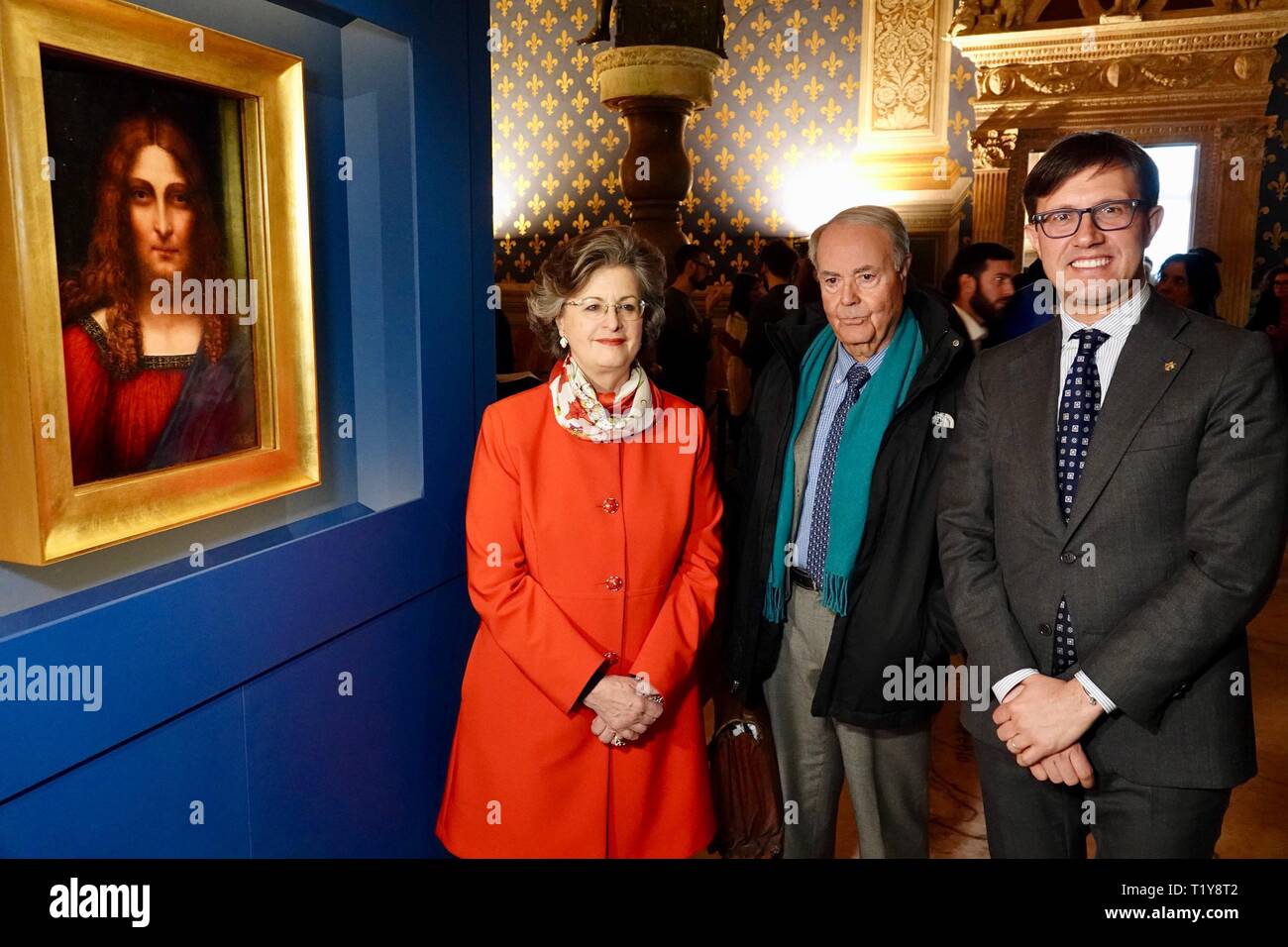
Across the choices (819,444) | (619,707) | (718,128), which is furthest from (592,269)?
(718,128)

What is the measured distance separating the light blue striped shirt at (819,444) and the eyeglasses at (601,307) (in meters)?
0.48

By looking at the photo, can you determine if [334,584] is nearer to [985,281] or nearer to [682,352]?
[985,281]

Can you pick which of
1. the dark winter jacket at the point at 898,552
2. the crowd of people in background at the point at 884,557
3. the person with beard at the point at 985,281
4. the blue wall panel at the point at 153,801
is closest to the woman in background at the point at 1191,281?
the person with beard at the point at 985,281

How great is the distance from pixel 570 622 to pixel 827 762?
696 millimetres

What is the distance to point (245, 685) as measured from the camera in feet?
5.48

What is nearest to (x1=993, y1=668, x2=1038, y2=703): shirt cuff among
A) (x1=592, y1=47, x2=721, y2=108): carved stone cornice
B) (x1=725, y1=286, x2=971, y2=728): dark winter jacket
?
(x1=725, y1=286, x2=971, y2=728): dark winter jacket

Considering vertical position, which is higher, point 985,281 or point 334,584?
point 985,281

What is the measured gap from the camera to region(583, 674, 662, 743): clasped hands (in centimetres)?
189

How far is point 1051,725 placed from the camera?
5.19 feet

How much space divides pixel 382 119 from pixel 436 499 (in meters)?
0.80

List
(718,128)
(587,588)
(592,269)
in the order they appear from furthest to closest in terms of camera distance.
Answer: (718,128) < (587,588) < (592,269)

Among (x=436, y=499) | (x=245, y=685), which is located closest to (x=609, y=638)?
(x=436, y=499)

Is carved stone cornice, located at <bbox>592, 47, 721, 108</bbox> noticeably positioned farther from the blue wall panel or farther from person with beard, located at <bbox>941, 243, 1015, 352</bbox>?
the blue wall panel

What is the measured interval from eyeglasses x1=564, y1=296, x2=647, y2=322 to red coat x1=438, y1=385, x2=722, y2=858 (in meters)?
0.20
